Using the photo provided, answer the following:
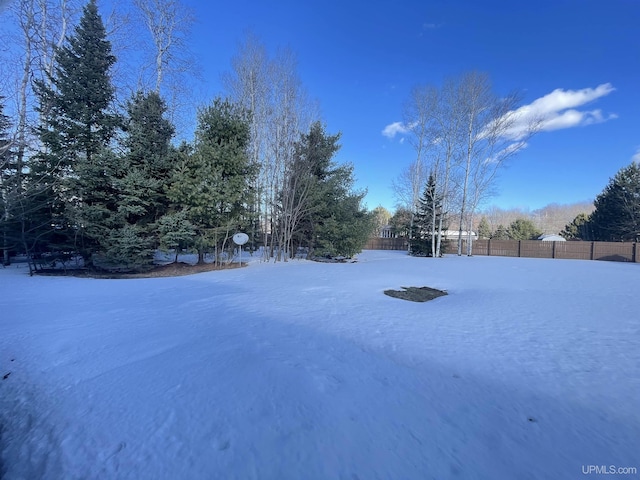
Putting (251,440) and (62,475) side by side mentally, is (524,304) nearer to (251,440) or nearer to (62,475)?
(251,440)

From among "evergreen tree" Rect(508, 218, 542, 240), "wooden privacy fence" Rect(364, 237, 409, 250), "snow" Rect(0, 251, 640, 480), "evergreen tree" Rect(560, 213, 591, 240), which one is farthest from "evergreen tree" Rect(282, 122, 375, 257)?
"evergreen tree" Rect(508, 218, 542, 240)

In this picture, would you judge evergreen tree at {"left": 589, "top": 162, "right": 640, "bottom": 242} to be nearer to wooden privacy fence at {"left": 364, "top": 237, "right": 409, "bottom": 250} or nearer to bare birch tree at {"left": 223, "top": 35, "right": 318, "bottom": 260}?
wooden privacy fence at {"left": 364, "top": 237, "right": 409, "bottom": 250}

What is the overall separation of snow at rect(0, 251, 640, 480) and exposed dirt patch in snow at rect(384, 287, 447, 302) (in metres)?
1.28

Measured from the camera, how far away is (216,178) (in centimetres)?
1043

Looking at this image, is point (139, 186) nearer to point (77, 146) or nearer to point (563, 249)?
point (77, 146)

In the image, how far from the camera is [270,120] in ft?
50.4

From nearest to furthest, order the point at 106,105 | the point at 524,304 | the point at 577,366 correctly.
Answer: the point at 577,366, the point at 524,304, the point at 106,105

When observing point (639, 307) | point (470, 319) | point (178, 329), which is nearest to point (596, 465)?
point (470, 319)

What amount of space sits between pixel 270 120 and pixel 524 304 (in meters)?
14.6

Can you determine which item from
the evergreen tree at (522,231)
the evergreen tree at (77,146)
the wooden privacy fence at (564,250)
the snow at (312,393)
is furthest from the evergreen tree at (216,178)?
the evergreen tree at (522,231)

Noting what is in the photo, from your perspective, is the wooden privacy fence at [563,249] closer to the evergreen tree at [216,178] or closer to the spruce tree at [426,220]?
the spruce tree at [426,220]

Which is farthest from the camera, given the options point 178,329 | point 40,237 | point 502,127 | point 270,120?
point 502,127

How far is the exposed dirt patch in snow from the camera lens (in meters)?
6.36

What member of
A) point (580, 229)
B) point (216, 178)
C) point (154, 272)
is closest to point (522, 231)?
point (580, 229)
